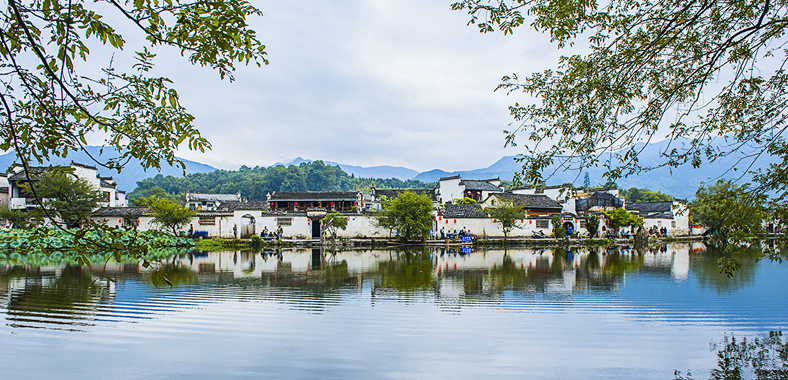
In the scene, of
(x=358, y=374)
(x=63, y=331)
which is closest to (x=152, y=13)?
(x=358, y=374)

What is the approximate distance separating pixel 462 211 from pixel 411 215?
502 cm

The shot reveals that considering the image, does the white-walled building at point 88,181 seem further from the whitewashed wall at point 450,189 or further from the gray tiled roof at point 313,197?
the whitewashed wall at point 450,189

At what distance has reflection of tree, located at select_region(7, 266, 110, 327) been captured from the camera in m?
7.84

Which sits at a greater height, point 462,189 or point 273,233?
point 462,189

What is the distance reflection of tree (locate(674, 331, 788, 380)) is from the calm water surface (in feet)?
0.54

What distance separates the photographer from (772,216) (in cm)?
523

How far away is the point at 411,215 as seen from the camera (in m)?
27.1

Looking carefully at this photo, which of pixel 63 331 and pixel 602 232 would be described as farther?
pixel 602 232

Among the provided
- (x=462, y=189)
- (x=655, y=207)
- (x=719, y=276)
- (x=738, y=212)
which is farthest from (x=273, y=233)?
(x=655, y=207)

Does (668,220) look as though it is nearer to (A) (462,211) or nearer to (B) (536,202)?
(B) (536,202)

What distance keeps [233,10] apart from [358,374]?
4.07 m

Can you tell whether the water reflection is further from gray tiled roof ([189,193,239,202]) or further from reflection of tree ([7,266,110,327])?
gray tiled roof ([189,193,239,202])

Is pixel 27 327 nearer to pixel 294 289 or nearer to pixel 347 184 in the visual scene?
pixel 294 289

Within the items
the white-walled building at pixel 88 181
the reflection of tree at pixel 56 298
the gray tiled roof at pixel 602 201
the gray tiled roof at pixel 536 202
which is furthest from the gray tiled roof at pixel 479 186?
the reflection of tree at pixel 56 298
